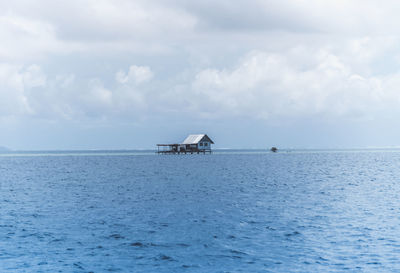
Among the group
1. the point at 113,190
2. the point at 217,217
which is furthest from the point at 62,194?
the point at 217,217

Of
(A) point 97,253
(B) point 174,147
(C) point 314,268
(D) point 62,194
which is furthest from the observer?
(B) point 174,147

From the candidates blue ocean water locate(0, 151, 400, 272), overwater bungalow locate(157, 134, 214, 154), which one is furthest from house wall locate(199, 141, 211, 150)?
blue ocean water locate(0, 151, 400, 272)

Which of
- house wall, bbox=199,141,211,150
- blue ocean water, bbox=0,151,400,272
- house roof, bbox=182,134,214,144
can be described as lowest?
blue ocean water, bbox=0,151,400,272

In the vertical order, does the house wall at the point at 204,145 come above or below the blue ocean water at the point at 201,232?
above

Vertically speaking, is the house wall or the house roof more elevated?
the house roof

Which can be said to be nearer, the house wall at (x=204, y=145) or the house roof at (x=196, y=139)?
the house roof at (x=196, y=139)

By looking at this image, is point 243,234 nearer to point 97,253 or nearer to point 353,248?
point 353,248

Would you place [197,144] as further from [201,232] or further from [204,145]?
[201,232]

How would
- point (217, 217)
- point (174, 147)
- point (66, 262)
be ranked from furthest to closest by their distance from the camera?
point (174, 147)
point (217, 217)
point (66, 262)

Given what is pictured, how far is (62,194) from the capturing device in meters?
35.9

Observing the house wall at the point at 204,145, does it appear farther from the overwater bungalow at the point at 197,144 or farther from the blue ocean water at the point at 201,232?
the blue ocean water at the point at 201,232

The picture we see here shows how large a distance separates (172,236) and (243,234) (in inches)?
136

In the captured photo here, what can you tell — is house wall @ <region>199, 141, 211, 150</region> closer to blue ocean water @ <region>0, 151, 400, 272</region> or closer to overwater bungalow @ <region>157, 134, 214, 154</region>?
overwater bungalow @ <region>157, 134, 214, 154</region>

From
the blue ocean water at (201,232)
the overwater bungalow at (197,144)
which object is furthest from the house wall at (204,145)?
the blue ocean water at (201,232)
